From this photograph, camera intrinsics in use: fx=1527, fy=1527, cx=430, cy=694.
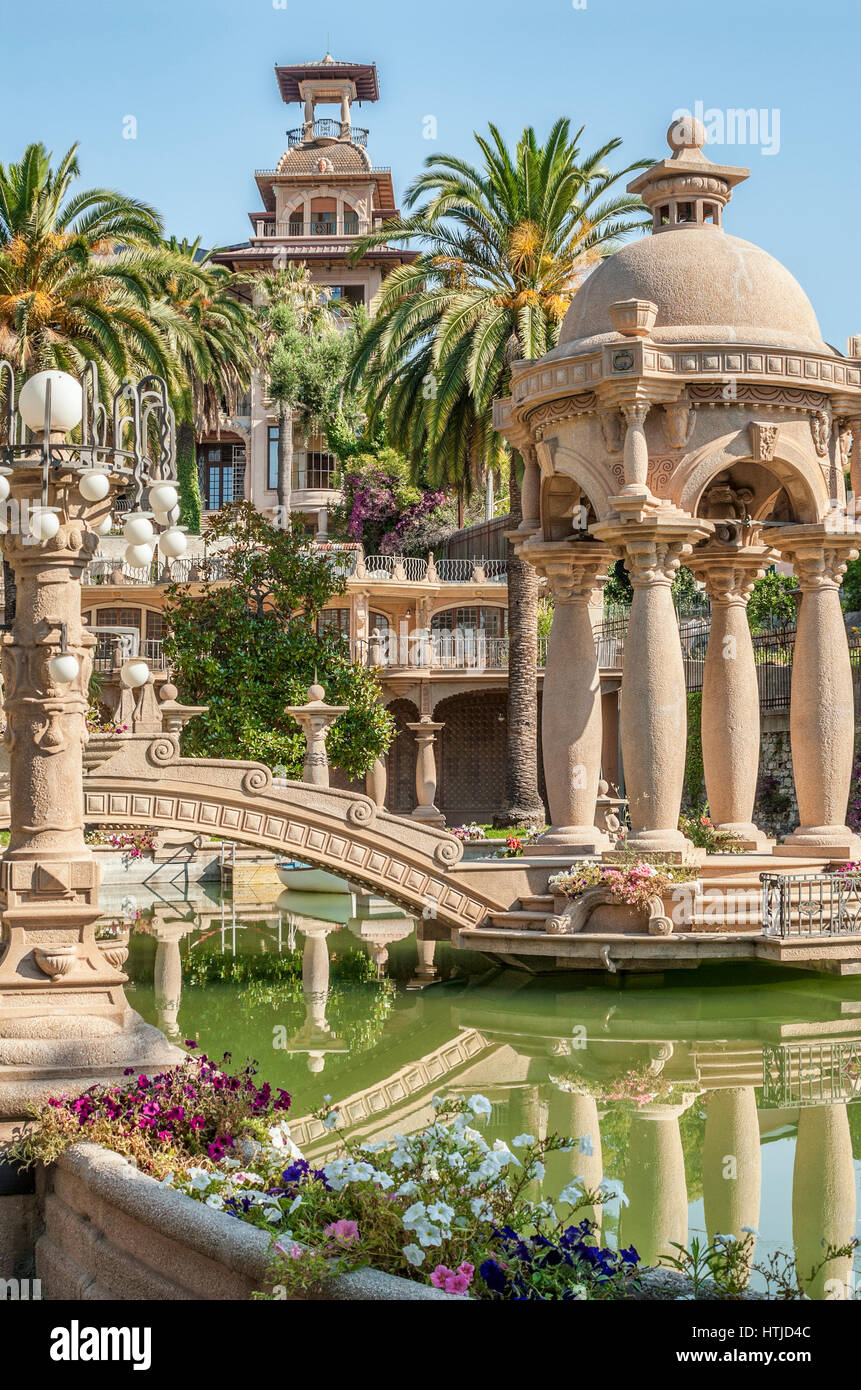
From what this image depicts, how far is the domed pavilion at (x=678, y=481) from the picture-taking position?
46.5 ft

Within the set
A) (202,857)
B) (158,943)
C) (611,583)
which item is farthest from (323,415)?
(158,943)

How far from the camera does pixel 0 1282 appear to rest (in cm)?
572

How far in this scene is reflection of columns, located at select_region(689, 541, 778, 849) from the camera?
16.2 meters

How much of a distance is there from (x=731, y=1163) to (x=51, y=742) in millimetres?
4679

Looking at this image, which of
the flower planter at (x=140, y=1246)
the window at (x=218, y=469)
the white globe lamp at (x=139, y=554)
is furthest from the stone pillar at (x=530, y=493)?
the window at (x=218, y=469)

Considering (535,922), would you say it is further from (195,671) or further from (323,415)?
(323,415)

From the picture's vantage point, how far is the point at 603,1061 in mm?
11828

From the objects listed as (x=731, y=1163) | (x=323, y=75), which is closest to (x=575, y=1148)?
(x=731, y=1163)

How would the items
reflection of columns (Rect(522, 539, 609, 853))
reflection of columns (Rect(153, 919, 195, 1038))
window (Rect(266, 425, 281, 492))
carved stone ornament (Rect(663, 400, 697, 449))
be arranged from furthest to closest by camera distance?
window (Rect(266, 425, 281, 492)) → reflection of columns (Rect(522, 539, 609, 853)) → reflection of columns (Rect(153, 919, 195, 1038)) → carved stone ornament (Rect(663, 400, 697, 449))

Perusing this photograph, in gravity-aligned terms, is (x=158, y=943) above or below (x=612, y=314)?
below

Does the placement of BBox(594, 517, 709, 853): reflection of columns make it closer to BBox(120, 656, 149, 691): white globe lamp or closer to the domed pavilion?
the domed pavilion

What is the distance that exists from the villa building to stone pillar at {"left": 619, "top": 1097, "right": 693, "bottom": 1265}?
136 ft

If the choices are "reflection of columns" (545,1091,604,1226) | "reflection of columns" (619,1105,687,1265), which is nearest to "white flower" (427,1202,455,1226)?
"reflection of columns" (619,1105,687,1265)
